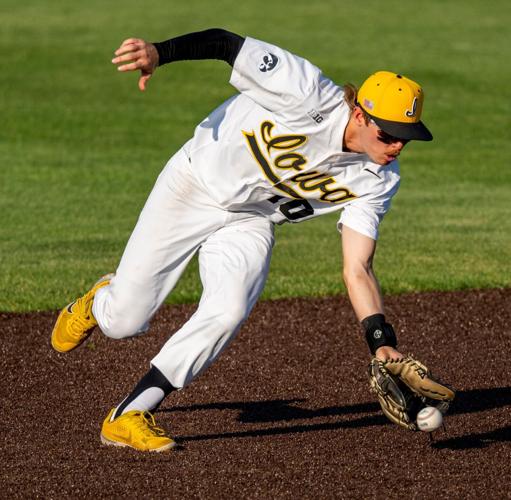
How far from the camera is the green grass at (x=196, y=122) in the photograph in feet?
39.0

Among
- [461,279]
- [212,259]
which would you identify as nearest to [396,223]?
[461,279]

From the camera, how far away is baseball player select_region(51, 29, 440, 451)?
653cm

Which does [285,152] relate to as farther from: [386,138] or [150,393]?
[150,393]

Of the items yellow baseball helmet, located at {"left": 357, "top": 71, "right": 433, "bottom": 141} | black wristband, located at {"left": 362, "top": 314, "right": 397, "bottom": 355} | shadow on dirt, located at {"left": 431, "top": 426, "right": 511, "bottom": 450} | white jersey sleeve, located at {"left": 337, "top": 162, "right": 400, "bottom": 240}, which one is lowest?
shadow on dirt, located at {"left": 431, "top": 426, "right": 511, "bottom": 450}

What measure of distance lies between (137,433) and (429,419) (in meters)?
1.60

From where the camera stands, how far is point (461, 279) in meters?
11.3

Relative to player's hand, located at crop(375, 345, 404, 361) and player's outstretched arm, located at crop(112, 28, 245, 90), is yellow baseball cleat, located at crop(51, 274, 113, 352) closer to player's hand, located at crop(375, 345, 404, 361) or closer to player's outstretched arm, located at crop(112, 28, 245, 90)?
player's outstretched arm, located at crop(112, 28, 245, 90)

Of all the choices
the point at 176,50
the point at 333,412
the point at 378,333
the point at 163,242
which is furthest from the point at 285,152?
the point at 333,412

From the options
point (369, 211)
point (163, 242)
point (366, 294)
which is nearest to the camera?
point (366, 294)

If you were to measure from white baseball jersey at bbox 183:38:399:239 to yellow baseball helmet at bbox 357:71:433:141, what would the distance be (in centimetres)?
21

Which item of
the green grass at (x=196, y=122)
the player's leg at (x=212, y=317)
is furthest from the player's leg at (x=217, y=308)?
the green grass at (x=196, y=122)

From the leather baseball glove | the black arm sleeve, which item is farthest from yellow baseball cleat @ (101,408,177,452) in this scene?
the black arm sleeve

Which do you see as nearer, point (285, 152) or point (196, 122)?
point (285, 152)

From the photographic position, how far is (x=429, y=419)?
6320 mm
